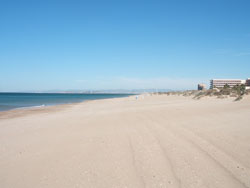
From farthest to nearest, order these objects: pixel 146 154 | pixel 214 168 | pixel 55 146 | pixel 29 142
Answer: pixel 29 142 → pixel 55 146 → pixel 146 154 → pixel 214 168

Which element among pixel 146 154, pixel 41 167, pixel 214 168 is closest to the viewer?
pixel 214 168

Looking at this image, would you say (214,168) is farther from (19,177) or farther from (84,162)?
(19,177)

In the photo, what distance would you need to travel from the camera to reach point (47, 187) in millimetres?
2645

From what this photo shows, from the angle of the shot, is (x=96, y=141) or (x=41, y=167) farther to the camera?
(x=96, y=141)

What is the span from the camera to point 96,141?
189 inches

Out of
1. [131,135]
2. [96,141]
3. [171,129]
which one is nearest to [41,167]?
[96,141]

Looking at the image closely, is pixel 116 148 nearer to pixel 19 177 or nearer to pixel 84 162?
pixel 84 162

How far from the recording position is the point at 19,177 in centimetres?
302

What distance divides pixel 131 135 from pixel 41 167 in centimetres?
276

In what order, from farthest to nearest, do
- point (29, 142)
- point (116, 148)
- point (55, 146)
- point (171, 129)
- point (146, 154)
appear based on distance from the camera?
point (171, 129)
point (29, 142)
point (55, 146)
point (116, 148)
point (146, 154)

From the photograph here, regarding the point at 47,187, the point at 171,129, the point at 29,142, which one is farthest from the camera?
the point at 171,129

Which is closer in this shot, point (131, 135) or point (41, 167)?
point (41, 167)

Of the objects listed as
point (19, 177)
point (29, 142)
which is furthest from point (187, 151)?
point (29, 142)

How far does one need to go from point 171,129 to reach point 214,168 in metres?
2.80
